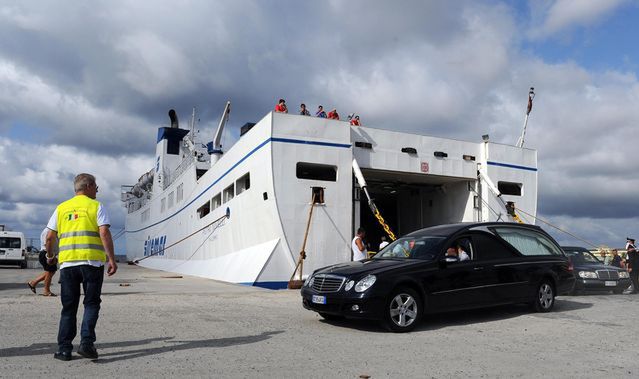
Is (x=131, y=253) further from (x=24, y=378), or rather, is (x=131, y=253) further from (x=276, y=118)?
(x=24, y=378)

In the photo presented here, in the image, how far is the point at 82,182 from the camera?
5082 mm

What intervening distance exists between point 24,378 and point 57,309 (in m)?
4.24

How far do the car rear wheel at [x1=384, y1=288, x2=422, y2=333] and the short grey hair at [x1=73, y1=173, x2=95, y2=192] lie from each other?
12.7ft

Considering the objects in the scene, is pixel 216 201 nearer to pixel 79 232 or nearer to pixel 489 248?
pixel 489 248

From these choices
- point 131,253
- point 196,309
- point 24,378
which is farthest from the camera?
point 131,253

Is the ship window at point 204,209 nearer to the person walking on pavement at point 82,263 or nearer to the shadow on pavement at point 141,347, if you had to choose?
the shadow on pavement at point 141,347

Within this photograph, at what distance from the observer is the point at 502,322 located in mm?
7781

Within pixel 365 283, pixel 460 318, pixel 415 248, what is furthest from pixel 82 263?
pixel 460 318

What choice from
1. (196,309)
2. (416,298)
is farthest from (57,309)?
(416,298)

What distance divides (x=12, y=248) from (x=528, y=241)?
26382 millimetres

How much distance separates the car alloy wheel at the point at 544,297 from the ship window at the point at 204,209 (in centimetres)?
1563

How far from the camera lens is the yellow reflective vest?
4828mm

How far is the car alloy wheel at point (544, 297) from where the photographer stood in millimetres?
8570

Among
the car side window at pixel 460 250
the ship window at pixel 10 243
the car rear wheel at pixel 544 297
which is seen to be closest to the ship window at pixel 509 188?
the car rear wheel at pixel 544 297
